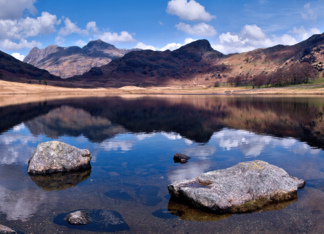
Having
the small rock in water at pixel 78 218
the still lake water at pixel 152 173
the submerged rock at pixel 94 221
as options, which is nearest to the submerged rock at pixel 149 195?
the still lake water at pixel 152 173

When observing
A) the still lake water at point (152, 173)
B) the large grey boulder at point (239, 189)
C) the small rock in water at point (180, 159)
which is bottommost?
the still lake water at point (152, 173)

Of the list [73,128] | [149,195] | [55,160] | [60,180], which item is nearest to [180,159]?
[149,195]

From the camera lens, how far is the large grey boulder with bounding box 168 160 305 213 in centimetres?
1311

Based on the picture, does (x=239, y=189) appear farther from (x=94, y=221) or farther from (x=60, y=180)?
(x=60, y=180)

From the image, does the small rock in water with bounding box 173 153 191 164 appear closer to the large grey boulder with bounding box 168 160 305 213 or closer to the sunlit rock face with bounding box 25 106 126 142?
the large grey boulder with bounding box 168 160 305 213

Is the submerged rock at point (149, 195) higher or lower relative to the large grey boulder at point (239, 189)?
lower

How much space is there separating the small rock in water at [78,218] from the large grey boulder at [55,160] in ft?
25.4

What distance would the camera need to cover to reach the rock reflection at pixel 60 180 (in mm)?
16562

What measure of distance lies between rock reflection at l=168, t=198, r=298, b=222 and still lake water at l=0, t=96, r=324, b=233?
0.05 meters

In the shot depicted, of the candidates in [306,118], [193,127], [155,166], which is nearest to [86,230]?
[155,166]

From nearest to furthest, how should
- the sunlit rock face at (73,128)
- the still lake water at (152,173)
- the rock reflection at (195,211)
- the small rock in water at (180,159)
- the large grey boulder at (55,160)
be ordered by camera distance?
the still lake water at (152,173) → the rock reflection at (195,211) → the large grey boulder at (55,160) → the small rock in water at (180,159) → the sunlit rock face at (73,128)

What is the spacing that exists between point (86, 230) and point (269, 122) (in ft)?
135

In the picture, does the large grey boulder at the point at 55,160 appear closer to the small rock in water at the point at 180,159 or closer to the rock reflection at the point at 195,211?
the small rock in water at the point at 180,159

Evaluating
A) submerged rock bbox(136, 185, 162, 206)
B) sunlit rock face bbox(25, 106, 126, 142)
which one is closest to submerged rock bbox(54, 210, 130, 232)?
submerged rock bbox(136, 185, 162, 206)
